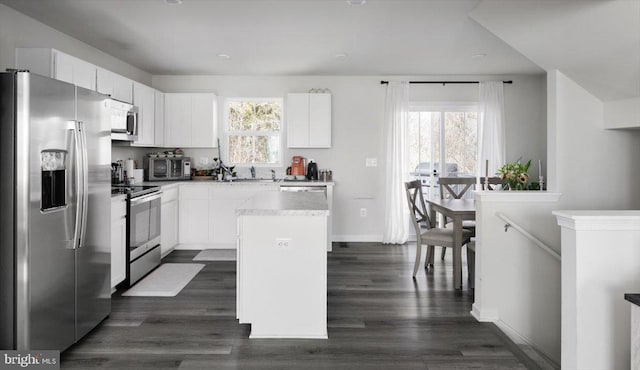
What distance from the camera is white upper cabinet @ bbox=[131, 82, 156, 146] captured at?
197 inches

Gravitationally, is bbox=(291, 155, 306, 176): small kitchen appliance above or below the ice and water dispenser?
above

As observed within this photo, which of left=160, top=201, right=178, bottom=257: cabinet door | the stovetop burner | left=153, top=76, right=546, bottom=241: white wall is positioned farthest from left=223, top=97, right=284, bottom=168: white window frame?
the stovetop burner

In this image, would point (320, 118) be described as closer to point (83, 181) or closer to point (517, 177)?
point (517, 177)

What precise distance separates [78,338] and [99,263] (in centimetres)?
52

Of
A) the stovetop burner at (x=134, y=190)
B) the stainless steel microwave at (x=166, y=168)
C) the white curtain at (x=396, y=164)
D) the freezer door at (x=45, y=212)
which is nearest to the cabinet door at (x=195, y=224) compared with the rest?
the stainless steel microwave at (x=166, y=168)

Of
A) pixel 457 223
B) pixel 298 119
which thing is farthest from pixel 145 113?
pixel 457 223

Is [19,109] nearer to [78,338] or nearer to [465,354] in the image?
[78,338]

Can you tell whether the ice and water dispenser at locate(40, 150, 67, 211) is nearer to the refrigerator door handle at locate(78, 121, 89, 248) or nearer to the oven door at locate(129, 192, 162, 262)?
the refrigerator door handle at locate(78, 121, 89, 248)

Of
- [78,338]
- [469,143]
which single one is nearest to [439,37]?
[469,143]

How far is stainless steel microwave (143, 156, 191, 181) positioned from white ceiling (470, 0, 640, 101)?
4.32 meters

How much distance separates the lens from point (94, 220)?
2.87m

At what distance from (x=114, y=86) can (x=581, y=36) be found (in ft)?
14.0

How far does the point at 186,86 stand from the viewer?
6242 millimetres

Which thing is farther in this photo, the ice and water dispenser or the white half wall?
the white half wall
